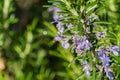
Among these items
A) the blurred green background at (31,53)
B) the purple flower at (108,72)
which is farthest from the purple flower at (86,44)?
the blurred green background at (31,53)

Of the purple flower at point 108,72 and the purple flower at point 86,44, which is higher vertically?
the purple flower at point 86,44

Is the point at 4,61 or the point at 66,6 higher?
the point at 66,6

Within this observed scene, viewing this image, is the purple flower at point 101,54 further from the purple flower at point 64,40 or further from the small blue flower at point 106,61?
the purple flower at point 64,40

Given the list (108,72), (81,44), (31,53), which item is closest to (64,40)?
(81,44)

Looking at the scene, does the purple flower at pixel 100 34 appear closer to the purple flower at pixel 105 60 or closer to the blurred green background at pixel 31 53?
the purple flower at pixel 105 60

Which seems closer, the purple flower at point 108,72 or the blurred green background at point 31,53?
the purple flower at point 108,72

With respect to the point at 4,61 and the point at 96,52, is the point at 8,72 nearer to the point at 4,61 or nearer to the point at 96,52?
the point at 4,61

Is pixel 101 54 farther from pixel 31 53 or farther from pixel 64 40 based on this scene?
pixel 31 53

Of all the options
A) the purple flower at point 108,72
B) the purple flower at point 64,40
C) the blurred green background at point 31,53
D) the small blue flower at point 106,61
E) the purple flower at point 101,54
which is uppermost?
the purple flower at point 64,40

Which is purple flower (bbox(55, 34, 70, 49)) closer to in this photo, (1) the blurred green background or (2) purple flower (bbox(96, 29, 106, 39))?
(2) purple flower (bbox(96, 29, 106, 39))

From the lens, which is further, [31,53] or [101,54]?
[31,53]

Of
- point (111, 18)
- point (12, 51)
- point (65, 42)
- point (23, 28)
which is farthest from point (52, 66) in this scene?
point (65, 42)
